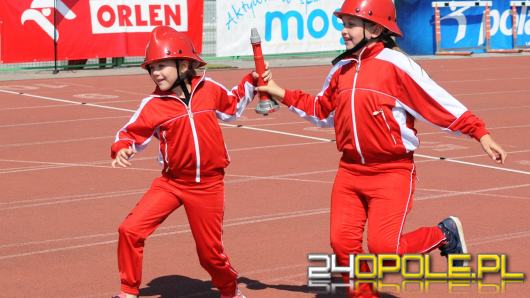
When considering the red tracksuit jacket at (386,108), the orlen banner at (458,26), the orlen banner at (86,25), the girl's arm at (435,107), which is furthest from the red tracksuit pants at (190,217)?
the orlen banner at (458,26)

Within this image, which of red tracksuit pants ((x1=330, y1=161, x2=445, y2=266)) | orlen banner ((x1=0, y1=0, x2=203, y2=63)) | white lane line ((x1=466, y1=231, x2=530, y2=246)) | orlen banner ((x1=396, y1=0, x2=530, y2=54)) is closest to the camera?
red tracksuit pants ((x1=330, y1=161, x2=445, y2=266))

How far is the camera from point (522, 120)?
715 inches

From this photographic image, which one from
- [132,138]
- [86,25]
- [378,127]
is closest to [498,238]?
[378,127]

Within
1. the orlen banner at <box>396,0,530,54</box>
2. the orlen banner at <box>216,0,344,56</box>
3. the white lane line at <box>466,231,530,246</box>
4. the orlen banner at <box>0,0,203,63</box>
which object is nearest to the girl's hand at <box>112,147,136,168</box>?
the white lane line at <box>466,231,530,246</box>

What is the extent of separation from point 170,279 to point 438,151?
716 cm

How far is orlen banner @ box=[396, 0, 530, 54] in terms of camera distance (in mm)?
33156

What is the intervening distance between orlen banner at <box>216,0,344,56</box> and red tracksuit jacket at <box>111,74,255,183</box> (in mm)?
22245

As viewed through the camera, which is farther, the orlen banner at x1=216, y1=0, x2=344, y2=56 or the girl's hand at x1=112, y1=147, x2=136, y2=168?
the orlen banner at x1=216, y1=0, x2=344, y2=56

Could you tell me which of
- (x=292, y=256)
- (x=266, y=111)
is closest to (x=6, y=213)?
(x=292, y=256)

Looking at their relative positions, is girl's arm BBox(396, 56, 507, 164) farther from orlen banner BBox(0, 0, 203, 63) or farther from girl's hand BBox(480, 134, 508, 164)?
orlen banner BBox(0, 0, 203, 63)

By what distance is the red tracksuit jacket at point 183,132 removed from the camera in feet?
23.7

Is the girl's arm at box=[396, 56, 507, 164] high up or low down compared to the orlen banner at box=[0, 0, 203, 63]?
down

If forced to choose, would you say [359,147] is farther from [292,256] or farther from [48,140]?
[48,140]

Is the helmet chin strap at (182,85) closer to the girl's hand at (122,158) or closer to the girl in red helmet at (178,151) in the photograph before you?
the girl in red helmet at (178,151)
